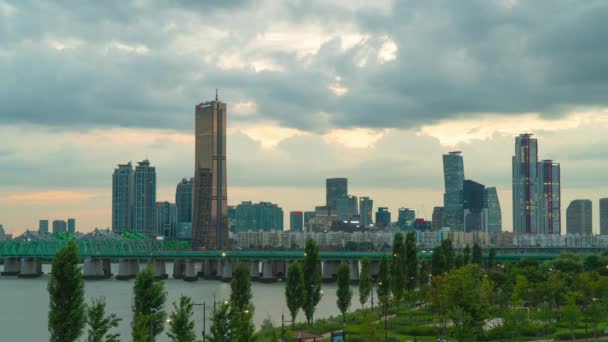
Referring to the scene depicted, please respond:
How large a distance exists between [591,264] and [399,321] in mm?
86195

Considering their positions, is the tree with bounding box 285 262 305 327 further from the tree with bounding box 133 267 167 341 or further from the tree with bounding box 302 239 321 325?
the tree with bounding box 133 267 167 341

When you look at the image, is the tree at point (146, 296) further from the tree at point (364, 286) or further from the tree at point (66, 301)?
the tree at point (364, 286)

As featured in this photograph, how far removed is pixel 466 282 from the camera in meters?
72.0

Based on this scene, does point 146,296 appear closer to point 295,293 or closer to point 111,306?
point 295,293

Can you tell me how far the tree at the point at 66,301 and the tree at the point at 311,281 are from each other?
128ft

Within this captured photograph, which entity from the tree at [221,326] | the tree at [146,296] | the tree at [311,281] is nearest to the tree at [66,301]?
the tree at [146,296]

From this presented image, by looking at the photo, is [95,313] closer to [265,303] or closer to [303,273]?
[303,273]

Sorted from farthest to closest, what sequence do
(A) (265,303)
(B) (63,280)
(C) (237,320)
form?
(A) (265,303) → (B) (63,280) → (C) (237,320)

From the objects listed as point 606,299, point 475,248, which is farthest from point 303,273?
point 475,248

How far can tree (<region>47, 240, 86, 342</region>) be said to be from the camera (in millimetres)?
55906

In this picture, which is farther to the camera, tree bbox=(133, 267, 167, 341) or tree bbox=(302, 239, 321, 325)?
tree bbox=(302, 239, 321, 325)

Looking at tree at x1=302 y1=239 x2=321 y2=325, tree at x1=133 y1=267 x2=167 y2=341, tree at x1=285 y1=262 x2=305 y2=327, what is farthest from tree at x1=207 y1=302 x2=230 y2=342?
tree at x1=302 y1=239 x2=321 y2=325

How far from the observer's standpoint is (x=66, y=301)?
2235 inches

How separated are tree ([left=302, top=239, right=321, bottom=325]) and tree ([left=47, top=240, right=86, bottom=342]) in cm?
3898
